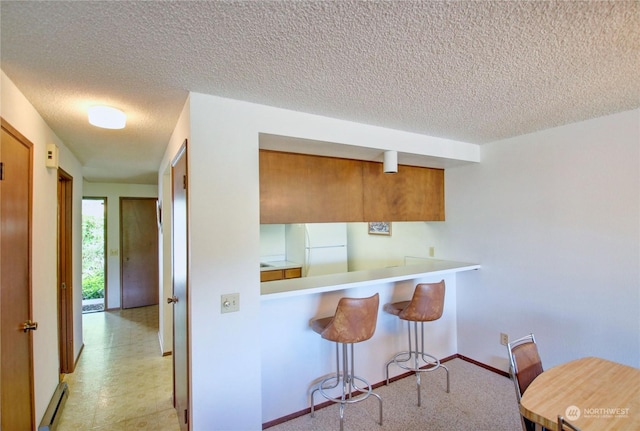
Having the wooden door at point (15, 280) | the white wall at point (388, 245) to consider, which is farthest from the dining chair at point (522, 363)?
the wooden door at point (15, 280)

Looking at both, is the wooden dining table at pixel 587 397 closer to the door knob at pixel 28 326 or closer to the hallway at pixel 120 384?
the hallway at pixel 120 384

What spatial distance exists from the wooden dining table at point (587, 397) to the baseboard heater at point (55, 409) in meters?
2.90

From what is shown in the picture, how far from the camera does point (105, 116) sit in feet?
6.22

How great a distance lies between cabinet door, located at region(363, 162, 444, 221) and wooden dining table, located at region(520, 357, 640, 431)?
1727mm

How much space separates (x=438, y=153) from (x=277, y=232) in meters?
3.14

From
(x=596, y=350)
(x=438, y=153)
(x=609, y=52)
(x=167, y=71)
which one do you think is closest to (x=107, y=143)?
(x=167, y=71)

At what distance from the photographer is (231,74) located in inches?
61.0

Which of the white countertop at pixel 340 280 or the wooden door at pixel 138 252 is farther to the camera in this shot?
the wooden door at pixel 138 252

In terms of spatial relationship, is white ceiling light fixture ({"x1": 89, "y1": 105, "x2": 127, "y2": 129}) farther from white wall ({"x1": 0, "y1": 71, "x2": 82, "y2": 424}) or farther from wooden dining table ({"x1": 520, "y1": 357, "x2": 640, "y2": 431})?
wooden dining table ({"x1": 520, "y1": 357, "x2": 640, "y2": 431})

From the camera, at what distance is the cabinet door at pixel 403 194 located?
2.88 meters

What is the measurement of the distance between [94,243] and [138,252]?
0.78 m

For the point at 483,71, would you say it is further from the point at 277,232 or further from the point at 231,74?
the point at 277,232

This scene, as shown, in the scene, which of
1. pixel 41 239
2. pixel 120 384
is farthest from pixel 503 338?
pixel 41 239

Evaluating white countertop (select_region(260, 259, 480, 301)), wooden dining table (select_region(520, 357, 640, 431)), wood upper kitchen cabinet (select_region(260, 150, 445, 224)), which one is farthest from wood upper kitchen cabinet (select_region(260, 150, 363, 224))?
wooden dining table (select_region(520, 357, 640, 431))
